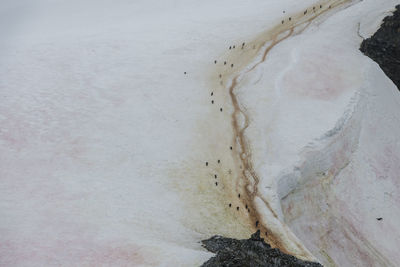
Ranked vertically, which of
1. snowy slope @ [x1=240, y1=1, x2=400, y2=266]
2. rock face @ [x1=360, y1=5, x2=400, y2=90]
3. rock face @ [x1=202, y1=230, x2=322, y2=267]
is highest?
rock face @ [x1=360, y1=5, x2=400, y2=90]

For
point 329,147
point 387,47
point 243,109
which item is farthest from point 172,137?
point 387,47

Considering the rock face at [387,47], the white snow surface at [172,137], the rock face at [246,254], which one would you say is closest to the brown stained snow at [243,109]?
the white snow surface at [172,137]

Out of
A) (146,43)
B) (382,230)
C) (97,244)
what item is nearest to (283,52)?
(146,43)

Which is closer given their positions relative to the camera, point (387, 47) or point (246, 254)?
point (246, 254)

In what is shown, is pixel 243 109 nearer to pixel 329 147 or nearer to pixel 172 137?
pixel 172 137

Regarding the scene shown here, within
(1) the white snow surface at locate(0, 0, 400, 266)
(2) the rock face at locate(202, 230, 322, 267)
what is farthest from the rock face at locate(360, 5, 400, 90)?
(2) the rock face at locate(202, 230, 322, 267)

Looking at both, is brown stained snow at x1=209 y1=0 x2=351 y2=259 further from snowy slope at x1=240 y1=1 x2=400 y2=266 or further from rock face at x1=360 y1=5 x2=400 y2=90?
rock face at x1=360 y1=5 x2=400 y2=90
